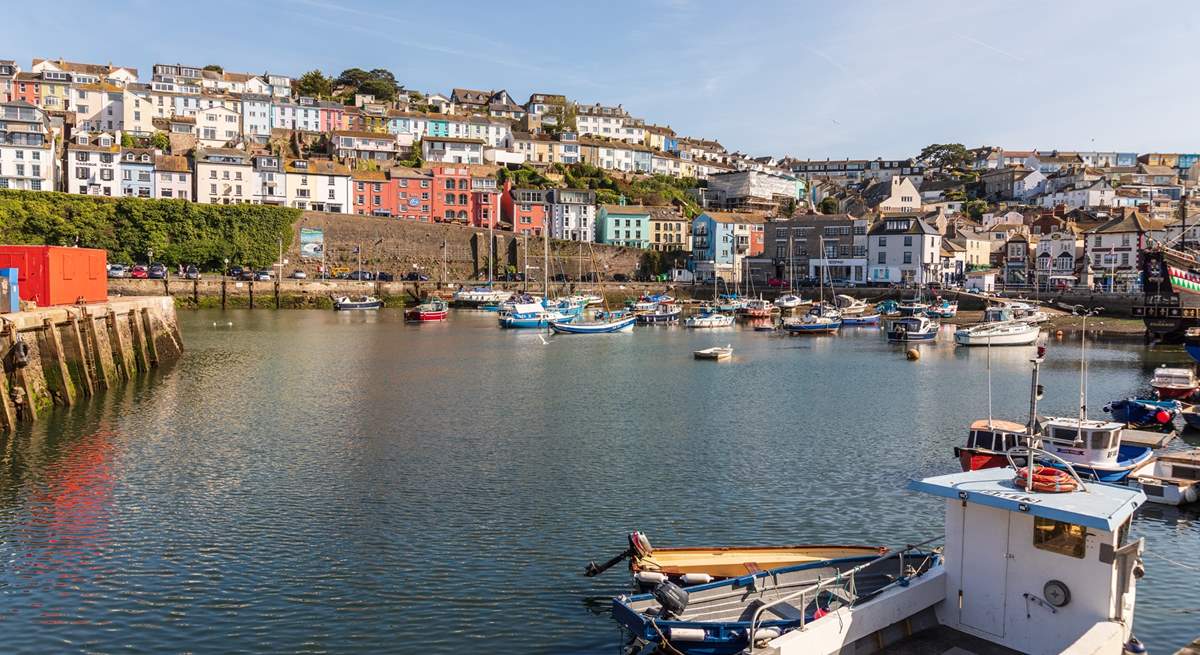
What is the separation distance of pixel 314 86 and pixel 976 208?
11358 cm

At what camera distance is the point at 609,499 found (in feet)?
71.1

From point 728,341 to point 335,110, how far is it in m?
89.7

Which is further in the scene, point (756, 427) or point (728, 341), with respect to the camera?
point (728, 341)

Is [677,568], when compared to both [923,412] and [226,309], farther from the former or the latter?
[226,309]

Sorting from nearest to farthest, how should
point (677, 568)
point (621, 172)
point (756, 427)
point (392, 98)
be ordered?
point (677, 568) → point (756, 427) → point (621, 172) → point (392, 98)

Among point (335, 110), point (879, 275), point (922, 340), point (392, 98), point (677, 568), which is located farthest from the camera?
point (392, 98)

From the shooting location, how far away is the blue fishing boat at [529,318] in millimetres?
75312

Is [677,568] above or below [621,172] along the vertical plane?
below

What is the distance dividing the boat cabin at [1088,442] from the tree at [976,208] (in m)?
128

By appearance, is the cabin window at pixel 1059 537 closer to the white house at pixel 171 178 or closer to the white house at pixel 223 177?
the white house at pixel 223 177

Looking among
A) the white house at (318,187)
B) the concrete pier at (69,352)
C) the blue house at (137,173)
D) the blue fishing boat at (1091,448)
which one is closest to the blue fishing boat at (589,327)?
the concrete pier at (69,352)

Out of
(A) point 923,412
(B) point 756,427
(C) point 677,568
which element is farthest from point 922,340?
(C) point 677,568

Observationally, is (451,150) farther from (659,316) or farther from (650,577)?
(650,577)

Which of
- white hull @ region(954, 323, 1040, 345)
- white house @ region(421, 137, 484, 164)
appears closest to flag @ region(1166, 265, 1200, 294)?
white hull @ region(954, 323, 1040, 345)
